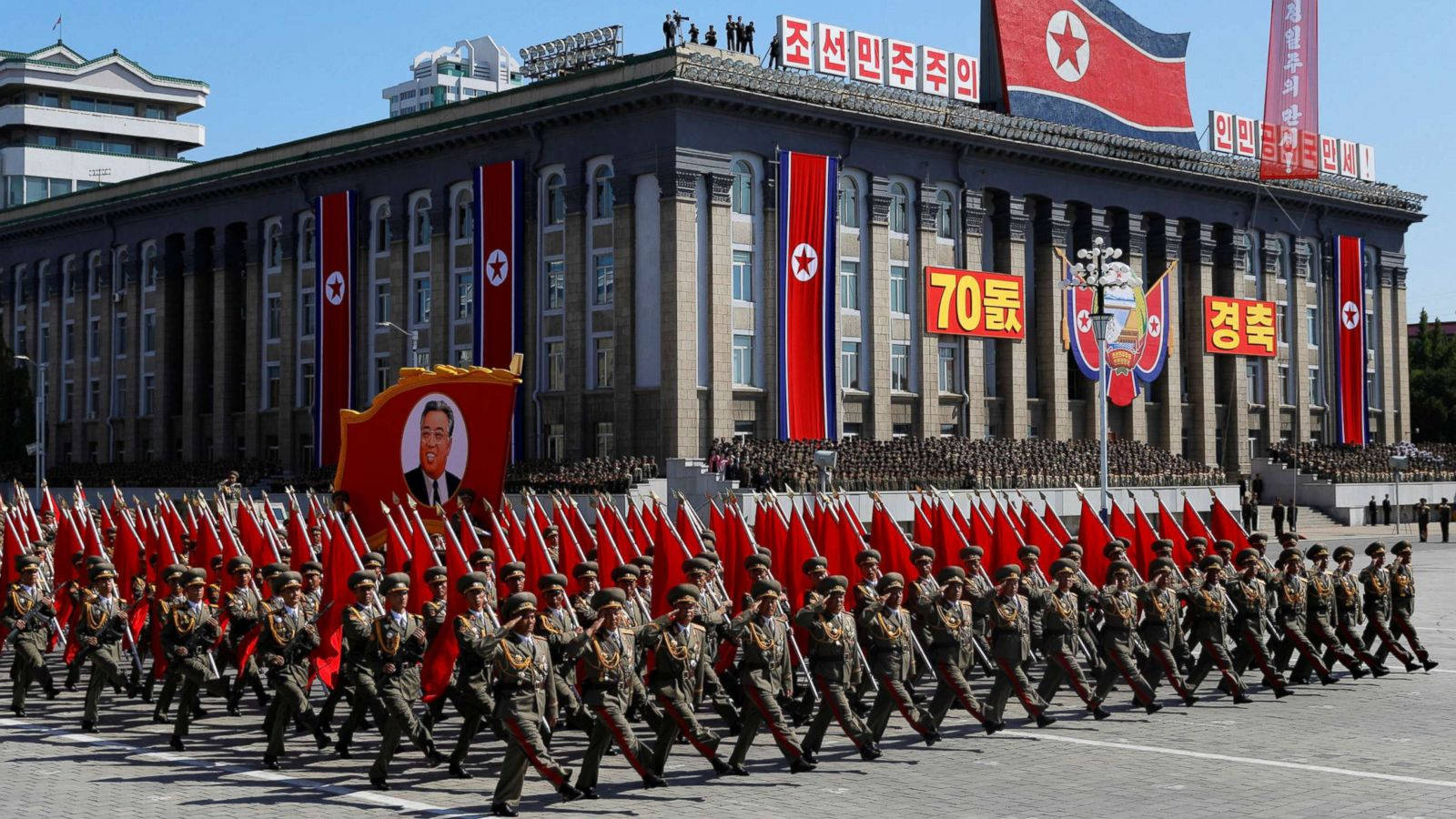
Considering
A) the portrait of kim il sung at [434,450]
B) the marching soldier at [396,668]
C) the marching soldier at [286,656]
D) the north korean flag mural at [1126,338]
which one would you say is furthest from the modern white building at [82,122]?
the marching soldier at [396,668]

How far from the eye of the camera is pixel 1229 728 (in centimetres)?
1681

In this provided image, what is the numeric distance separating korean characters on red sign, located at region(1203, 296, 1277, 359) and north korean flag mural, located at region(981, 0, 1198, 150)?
6.53m

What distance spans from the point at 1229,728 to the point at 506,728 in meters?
7.77

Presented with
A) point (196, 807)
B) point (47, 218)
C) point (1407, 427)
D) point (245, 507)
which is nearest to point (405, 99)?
point (47, 218)

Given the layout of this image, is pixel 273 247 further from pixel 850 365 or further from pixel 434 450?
pixel 434 450

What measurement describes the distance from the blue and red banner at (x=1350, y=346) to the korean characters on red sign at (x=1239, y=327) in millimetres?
5076

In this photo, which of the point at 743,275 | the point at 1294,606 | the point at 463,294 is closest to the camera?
the point at 1294,606

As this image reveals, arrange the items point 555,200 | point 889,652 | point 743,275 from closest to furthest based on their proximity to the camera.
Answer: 1. point 889,652
2. point 743,275
3. point 555,200

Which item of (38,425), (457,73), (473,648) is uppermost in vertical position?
(457,73)

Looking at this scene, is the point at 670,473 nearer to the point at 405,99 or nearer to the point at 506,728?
the point at 506,728

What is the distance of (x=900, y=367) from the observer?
178 feet

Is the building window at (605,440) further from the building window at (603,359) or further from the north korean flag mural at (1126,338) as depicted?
the north korean flag mural at (1126,338)

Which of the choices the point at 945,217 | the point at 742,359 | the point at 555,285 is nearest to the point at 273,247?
the point at 555,285

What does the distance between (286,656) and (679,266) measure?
108 feet
